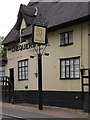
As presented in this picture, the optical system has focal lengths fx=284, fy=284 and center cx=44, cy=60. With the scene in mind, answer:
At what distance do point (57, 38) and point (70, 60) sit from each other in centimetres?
211

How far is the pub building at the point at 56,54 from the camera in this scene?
58.5ft

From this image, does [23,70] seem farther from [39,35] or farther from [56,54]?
[39,35]

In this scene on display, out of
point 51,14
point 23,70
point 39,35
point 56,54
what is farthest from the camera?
point 23,70

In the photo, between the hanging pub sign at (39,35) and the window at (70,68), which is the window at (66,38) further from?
the hanging pub sign at (39,35)

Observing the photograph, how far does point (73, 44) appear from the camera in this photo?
1867 cm

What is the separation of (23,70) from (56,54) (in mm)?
5030

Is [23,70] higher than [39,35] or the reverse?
the reverse

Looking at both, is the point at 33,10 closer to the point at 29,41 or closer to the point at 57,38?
the point at 29,41

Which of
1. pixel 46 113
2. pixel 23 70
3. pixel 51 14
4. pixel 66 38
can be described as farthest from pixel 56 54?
pixel 46 113

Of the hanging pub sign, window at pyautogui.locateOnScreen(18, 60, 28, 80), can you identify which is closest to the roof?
the hanging pub sign

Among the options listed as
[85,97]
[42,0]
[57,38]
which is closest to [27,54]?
[57,38]

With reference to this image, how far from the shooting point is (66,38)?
19.5 metres

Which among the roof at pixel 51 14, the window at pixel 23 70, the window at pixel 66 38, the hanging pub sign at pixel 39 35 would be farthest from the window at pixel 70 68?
the window at pixel 23 70

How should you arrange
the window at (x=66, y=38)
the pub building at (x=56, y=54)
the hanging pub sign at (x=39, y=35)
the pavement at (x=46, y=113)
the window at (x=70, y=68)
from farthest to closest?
the window at (x=66, y=38)
the window at (x=70, y=68)
the pub building at (x=56, y=54)
the hanging pub sign at (x=39, y=35)
the pavement at (x=46, y=113)
